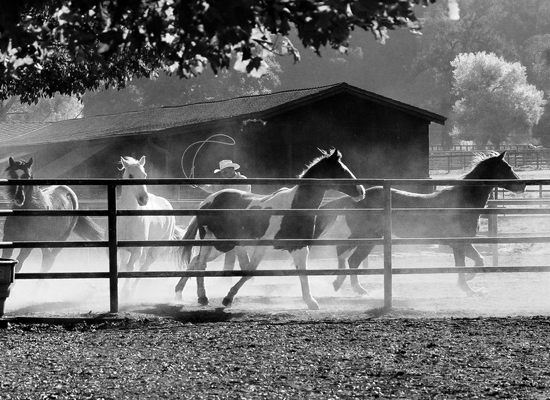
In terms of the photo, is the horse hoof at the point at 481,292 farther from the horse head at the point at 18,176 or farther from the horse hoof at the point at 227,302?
the horse head at the point at 18,176

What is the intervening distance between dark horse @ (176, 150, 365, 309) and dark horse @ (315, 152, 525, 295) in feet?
3.85

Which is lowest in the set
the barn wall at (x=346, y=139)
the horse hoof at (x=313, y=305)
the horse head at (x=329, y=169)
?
the horse hoof at (x=313, y=305)

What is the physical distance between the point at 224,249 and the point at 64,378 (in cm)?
436

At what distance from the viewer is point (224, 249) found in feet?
30.8

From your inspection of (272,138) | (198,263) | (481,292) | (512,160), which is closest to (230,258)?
(198,263)

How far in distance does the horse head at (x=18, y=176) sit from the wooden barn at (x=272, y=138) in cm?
1096

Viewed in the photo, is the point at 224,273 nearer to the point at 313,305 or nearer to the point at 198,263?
the point at 313,305

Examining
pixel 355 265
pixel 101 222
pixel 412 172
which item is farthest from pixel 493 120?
pixel 355 265

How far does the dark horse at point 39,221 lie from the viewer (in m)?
10.2

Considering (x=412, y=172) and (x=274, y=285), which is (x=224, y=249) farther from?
(x=412, y=172)

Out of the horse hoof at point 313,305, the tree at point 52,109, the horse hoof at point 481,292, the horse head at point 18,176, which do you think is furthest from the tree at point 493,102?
the horse hoof at point 313,305

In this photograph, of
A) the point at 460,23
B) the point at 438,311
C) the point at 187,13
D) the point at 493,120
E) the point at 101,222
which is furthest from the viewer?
the point at 460,23

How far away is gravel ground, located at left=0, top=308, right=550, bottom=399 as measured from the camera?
4.80 metres

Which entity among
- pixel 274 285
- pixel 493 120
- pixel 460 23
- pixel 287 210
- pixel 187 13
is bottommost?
pixel 274 285
